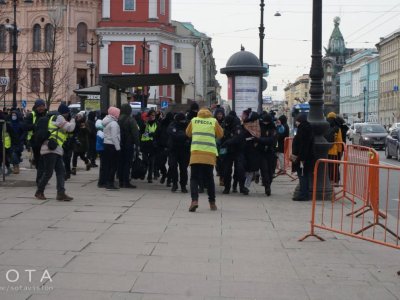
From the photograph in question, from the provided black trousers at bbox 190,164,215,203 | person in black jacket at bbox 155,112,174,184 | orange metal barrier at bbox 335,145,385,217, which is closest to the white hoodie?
person in black jacket at bbox 155,112,174,184

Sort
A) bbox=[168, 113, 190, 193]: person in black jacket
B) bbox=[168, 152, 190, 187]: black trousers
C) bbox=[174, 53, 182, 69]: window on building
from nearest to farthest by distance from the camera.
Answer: bbox=[168, 113, 190, 193]: person in black jacket
bbox=[168, 152, 190, 187]: black trousers
bbox=[174, 53, 182, 69]: window on building

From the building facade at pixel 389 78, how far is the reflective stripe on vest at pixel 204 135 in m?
88.2

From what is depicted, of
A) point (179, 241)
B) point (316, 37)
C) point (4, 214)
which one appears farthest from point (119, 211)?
point (316, 37)

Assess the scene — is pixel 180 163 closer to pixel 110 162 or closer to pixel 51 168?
pixel 110 162

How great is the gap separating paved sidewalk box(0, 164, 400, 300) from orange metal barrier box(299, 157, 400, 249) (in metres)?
0.23

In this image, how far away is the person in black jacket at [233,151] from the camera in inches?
525

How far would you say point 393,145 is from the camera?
28.9 m

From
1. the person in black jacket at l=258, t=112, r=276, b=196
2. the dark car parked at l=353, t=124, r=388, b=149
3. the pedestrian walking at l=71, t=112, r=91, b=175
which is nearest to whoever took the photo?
the person in black jacket at l=258, t=112, r=276, b=196

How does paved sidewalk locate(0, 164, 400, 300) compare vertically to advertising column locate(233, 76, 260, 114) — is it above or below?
below

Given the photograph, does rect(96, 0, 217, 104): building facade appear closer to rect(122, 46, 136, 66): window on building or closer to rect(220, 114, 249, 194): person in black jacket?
rect(122, 46, 136, 66): window on building

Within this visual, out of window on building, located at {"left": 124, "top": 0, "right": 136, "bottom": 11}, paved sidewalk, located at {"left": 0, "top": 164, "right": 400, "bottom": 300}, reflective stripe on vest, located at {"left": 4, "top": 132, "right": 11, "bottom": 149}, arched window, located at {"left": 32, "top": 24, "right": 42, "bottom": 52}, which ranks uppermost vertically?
window on building, located at {"left": 124, "top": 0, "right": 136, "bottom": 11}

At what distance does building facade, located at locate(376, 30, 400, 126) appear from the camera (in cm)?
10125

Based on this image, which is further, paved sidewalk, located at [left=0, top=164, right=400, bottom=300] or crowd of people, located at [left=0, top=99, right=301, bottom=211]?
crowd of people, located at [left=0, top=99, right=301, bottom=211]

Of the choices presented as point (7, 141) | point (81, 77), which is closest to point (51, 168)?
point (7, 141)
